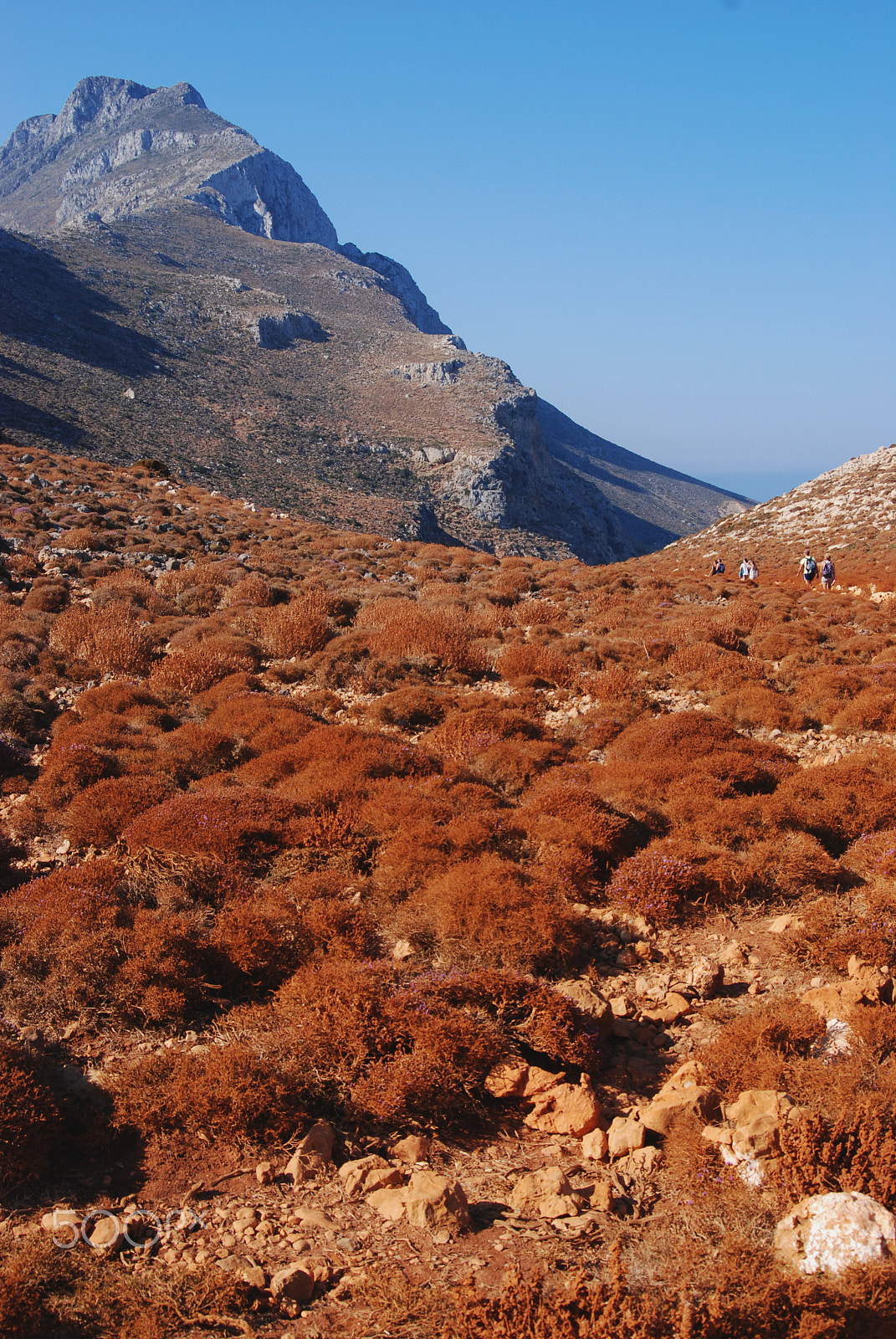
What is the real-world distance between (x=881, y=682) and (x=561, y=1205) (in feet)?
35.9

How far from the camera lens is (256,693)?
36.2 feet

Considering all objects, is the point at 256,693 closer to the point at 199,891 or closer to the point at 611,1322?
the point at 199,891

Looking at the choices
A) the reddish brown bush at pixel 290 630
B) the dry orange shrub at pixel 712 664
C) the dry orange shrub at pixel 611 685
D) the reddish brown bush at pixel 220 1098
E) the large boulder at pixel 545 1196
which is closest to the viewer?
the large boulder at pixel 545 1196

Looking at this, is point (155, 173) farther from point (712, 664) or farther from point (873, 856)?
point (873, 856)

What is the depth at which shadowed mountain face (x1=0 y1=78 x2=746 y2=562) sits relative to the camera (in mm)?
59625

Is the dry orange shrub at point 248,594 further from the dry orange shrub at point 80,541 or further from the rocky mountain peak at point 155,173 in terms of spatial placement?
the rocky mountain peak at point 155,173

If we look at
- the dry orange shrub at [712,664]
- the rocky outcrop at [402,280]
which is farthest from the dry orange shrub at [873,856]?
the rocky outcrop at [402,280]

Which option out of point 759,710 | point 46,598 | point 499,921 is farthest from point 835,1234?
point 46,598

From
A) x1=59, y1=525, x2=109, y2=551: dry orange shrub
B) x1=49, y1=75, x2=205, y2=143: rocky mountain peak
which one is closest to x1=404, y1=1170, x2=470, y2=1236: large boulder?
x1=59, y1=525, x2=109, y2=551: dry orange shrub

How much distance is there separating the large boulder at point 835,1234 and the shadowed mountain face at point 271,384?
5105cm

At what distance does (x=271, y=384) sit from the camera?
3113 inches

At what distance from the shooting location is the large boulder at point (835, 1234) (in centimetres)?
320

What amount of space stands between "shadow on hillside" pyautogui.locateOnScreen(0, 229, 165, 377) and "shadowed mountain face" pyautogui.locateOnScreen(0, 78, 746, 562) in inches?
9.2

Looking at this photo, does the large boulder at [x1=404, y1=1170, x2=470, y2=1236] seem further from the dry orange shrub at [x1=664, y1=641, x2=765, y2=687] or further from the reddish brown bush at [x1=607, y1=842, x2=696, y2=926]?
the dry orange shrub at [x1=664, y1=641, x2=765, y2=687]
